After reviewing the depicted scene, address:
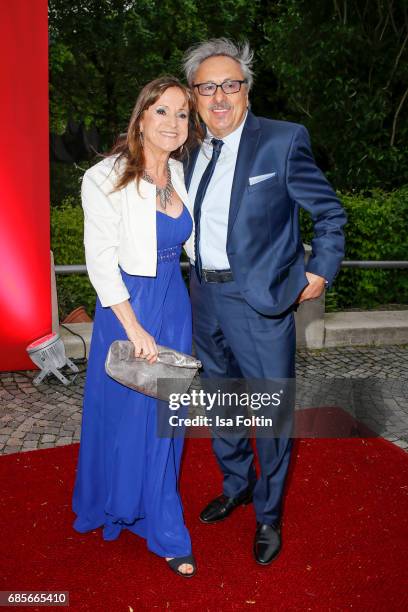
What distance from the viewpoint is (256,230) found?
3.04m

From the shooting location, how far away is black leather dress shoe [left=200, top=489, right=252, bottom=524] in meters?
3.63

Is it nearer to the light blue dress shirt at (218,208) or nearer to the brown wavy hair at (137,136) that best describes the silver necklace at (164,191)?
the brown wavy hair at (137,136)

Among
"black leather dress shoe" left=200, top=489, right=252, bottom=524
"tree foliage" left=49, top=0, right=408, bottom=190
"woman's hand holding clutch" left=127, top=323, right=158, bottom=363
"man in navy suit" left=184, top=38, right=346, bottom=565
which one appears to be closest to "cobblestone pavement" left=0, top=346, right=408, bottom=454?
"black leather dress shoe" left=200, top=489, right=252, bottom=524

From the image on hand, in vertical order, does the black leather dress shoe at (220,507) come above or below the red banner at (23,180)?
below

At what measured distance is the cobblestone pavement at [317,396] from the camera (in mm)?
4648

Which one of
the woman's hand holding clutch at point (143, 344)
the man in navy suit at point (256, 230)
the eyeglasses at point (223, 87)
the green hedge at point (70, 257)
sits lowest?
the green hedge at point (70, 257)

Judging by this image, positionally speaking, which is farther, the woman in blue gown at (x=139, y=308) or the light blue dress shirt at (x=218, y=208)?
the light blue dress shirt at (x=218, y=208)

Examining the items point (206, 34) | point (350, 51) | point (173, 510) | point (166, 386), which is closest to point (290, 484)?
point (173, 510)

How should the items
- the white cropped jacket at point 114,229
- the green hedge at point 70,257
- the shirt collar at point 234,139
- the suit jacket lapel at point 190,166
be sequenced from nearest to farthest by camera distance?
the white cropped jacket at point 114,229, the shirt collar at point 234,139, the suit jacket lapel at point 190,166, the green hedge at point 70,257

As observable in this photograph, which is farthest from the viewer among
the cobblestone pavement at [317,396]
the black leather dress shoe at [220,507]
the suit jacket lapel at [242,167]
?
the cobblestone pavement at [317,396]

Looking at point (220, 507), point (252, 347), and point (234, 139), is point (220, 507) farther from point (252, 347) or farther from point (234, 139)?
point (234, 139)

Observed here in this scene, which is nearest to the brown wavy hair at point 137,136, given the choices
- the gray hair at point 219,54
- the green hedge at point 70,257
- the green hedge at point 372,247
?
the gray hair at point 219,54

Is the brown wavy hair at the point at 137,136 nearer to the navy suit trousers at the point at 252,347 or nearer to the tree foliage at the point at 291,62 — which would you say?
the navy suit trousers at the point at 252,347

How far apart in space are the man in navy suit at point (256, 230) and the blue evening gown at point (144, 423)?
190mm
